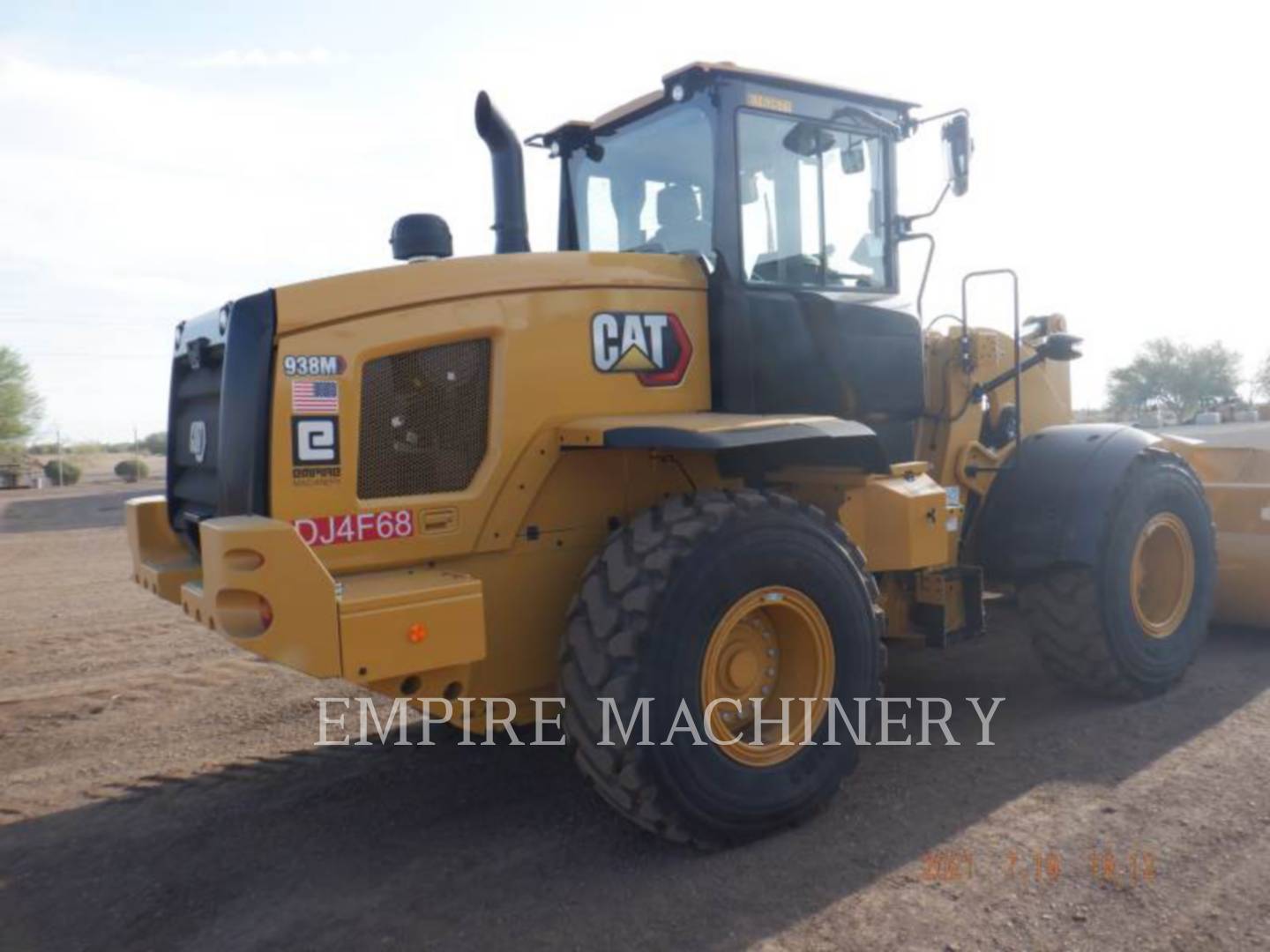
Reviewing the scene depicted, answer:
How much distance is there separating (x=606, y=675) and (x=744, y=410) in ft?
4.85

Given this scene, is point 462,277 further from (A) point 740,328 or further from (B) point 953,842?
(B) point 953,842

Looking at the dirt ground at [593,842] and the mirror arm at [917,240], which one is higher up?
the mirror arm at [917,240]

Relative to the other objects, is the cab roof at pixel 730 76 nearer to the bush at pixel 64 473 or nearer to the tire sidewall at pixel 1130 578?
the tire sidewall at pixel 1130 578

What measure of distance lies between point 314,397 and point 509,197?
1628 millimetres

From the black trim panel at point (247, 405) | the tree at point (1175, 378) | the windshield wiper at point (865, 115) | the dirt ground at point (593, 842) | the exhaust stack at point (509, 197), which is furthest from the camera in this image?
the tree at point (1175, 378)

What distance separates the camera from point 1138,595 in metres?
5.91

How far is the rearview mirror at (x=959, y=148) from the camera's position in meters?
5.09

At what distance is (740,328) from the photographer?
459cm

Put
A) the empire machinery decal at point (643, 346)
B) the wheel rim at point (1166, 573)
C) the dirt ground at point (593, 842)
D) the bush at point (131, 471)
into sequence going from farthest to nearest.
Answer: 1. the bush at point (131, 471)
2. the wheel rim at point (1166, 573)
3. the empire machinery decal at point (643, 346)
4. the dirt ground at point (593, 842)

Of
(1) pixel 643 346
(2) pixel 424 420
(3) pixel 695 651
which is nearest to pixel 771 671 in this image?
(3) pixel 695 651

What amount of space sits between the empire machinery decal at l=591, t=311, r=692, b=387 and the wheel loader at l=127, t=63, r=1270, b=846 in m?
0.02

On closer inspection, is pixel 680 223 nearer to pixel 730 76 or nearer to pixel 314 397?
pixel 730 76

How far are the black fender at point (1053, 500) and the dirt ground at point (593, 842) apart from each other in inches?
30.4

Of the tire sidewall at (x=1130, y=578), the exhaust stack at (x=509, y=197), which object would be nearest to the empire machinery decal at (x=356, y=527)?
the exhaust stack at (x=509, y=197)
